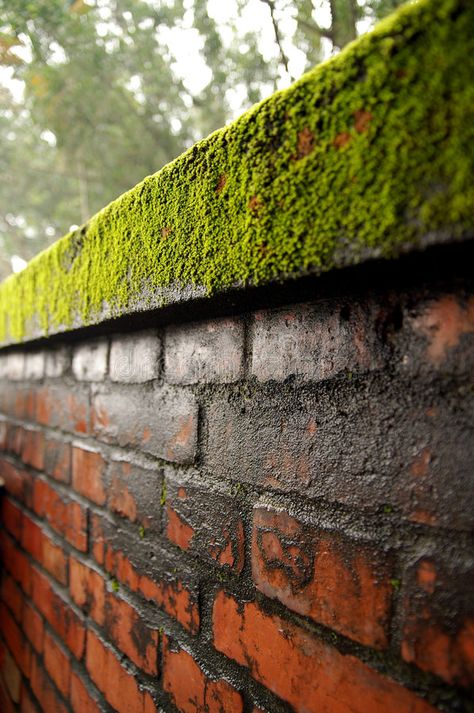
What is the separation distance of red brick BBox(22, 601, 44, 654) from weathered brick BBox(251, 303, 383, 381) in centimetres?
114

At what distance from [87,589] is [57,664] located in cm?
29

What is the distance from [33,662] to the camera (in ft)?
4.24

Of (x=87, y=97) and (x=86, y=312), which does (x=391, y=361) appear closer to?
(x=86, y=312)

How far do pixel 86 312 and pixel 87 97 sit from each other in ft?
26.7

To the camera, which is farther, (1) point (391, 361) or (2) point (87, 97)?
(2) point (87, 97)

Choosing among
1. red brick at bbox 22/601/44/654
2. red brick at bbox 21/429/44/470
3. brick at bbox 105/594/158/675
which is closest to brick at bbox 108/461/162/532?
brick at bbox 105/594/158/675

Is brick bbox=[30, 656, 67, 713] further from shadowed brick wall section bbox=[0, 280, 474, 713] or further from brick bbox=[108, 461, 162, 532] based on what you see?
brick bbox=[108, 461, 162, 532]

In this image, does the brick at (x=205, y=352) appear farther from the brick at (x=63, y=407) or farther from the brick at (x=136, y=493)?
the brick at (x=63, y=407)

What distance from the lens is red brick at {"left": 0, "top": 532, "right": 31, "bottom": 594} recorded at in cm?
138

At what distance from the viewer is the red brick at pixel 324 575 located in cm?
44

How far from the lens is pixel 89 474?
1022mm

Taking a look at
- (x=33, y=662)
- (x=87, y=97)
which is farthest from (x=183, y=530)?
(x=87, y=97)

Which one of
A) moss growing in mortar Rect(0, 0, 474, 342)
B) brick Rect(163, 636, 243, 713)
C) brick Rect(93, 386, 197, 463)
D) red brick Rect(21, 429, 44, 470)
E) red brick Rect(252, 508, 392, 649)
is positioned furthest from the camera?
red brick Rect(21, 429, 44, 470)

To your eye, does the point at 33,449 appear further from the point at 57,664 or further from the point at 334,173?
the point at 334,173
